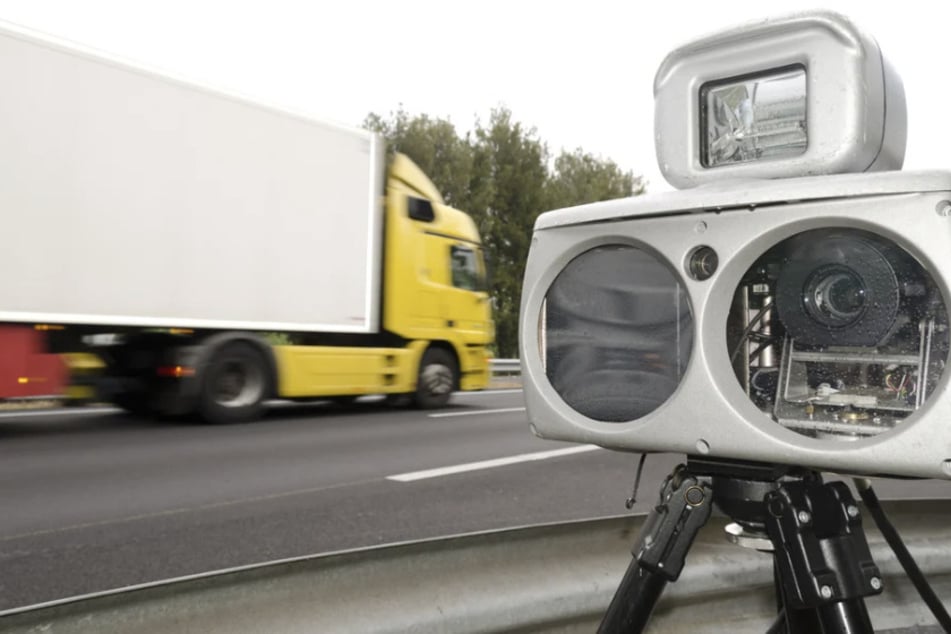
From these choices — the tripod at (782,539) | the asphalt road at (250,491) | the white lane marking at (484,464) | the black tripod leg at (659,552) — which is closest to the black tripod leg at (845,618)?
the tripod at (782,539)

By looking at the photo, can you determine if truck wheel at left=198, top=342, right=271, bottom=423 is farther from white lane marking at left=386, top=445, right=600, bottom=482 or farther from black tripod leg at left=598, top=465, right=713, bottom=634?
black tripod leg at left=598, top=465, right=713, bottom=634

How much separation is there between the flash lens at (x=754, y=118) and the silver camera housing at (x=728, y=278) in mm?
129

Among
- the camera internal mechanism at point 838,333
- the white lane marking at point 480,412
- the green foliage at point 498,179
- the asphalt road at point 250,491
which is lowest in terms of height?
the asphalt road at point 250,491

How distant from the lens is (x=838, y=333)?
1115mm

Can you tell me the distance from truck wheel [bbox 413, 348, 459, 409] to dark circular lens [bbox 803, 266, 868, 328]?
11048mm

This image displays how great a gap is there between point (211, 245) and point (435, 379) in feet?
13.0

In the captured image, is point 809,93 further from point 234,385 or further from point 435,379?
point 435,379

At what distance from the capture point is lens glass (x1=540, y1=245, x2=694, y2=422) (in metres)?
1.21

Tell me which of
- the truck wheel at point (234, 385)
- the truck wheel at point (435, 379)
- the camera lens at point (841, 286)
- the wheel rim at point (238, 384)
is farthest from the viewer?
the truck wheel at point (435, 379)

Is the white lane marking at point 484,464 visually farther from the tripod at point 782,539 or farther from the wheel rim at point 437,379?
the tripod at point 782,539

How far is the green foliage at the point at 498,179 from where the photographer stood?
111 feet

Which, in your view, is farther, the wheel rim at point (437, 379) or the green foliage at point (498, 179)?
the green foliage at point (498, 179)

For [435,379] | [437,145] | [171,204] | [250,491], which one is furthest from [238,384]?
[437,145]

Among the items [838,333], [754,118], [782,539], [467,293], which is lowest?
[782,539]
